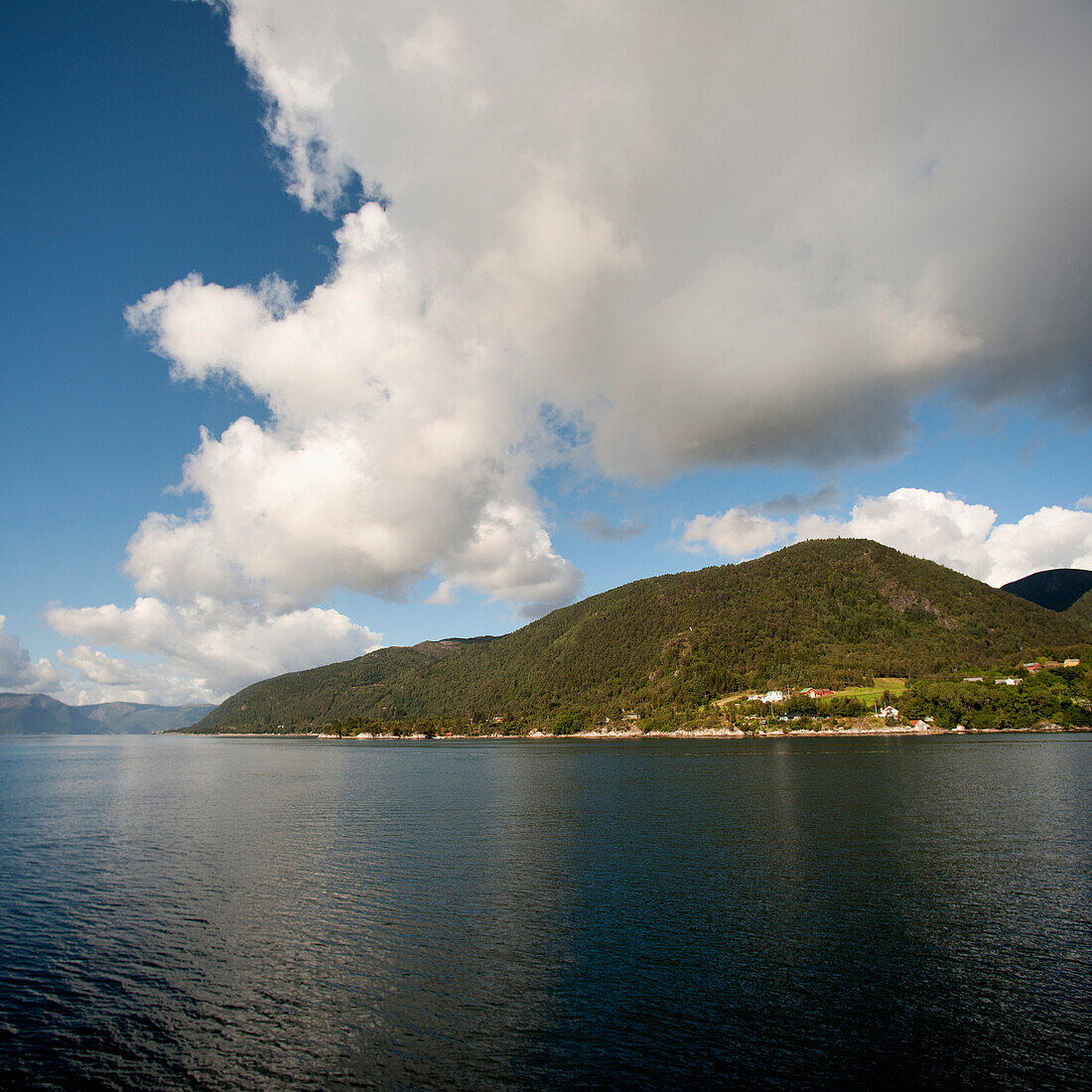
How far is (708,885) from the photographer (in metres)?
39.8

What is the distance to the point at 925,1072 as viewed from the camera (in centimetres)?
2016

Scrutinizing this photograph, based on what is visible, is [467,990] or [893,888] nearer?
[467,990]

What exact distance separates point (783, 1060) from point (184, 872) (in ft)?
143

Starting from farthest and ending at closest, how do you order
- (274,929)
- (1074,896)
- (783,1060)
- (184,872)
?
1. (184,872)
2. (1074,896)
3. (274,929)
4. (783,1060)

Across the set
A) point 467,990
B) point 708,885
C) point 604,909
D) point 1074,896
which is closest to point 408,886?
point 604,909

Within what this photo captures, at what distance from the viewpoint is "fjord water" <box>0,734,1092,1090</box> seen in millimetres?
21219

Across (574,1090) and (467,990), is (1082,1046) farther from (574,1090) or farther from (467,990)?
(467,990)

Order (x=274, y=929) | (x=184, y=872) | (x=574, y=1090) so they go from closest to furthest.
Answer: (x=574, y=1090) < (x=274, y=929) < (x=184, y=872)

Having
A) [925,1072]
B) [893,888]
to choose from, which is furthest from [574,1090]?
[893,888]

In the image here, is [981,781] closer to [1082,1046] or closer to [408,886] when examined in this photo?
[1082,1046]

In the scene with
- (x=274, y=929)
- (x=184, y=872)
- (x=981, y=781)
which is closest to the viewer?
(x=274, y=929)

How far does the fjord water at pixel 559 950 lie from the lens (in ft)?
69.6

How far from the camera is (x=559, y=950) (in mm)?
30062

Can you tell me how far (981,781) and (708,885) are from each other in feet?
207
